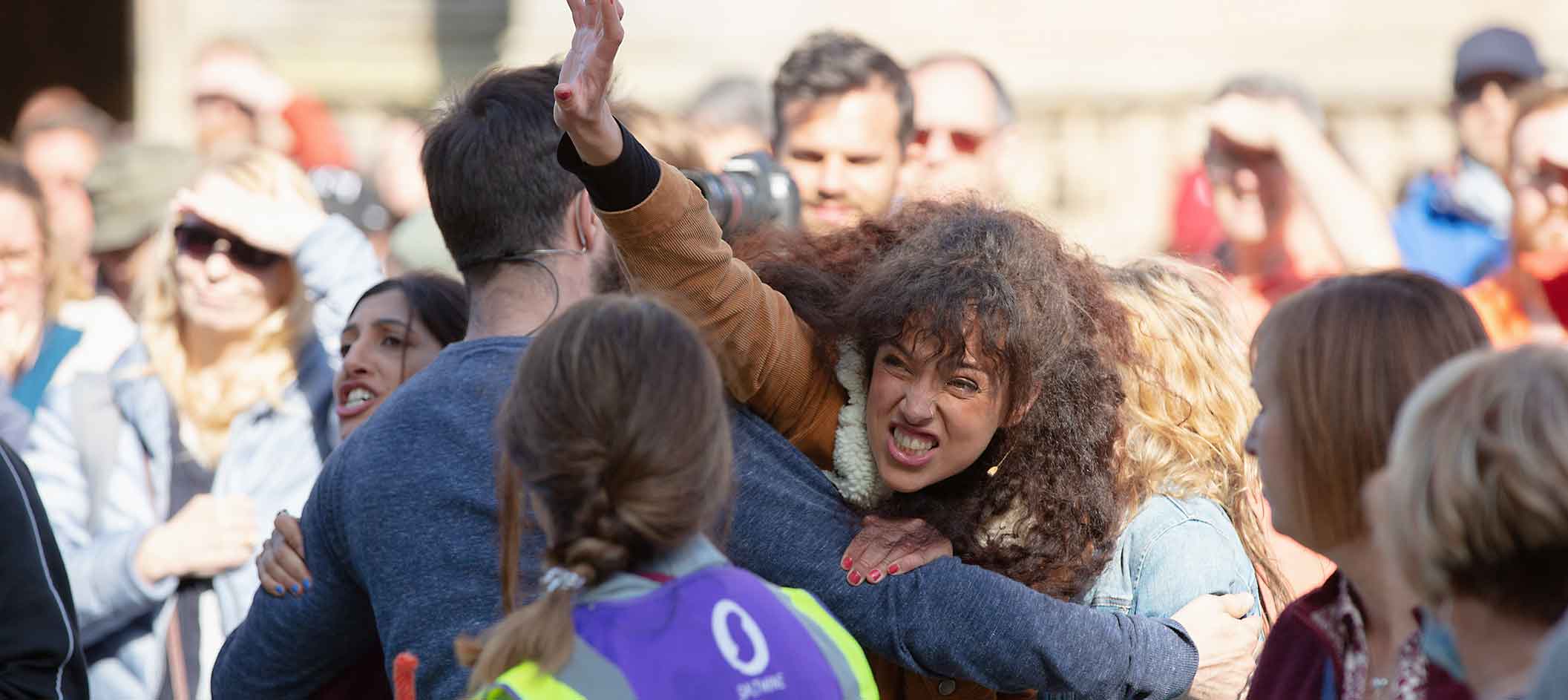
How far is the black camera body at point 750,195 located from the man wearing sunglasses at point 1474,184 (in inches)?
132

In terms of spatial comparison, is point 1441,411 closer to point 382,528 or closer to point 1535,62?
point 382,528

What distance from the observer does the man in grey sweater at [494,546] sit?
7.73 ft

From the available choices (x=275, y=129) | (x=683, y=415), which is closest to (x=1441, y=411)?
(x=683, y=415)

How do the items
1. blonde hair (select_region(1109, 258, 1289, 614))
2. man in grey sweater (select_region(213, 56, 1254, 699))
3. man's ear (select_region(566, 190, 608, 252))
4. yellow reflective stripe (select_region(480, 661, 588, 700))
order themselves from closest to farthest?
yellow reflective stripe (select_region(480, 661, 588, 700)) < man in grey sweater (select_region(213, 56, 1254, 699)) < man's ear (select_region(566, 190, 608, 252)) < blonde hair (select_region(1109, 258, 1289, 614))

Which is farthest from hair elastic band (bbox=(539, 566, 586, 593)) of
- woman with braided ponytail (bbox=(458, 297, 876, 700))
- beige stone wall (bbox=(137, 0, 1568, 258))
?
beige stone wall (bbox=(137, 0, 1568, 258))

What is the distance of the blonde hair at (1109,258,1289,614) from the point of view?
2.84 metres

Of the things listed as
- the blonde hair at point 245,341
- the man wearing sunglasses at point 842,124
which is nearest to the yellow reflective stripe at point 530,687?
the blonde hair at point 245,341

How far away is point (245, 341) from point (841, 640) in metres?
2.41

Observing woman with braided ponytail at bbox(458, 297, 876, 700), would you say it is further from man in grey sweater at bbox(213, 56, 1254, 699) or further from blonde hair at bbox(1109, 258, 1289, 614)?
blonde hair at bbox(1109, 258, 1289, 614)

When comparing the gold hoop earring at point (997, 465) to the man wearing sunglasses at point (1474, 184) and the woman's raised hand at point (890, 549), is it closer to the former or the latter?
the woman's raised hand at point (890, 549)

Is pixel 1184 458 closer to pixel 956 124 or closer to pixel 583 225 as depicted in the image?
pixel 583 225

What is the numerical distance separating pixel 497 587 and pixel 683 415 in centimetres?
51

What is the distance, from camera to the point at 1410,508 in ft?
5.43

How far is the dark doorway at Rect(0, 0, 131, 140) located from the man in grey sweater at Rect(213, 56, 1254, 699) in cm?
1107
